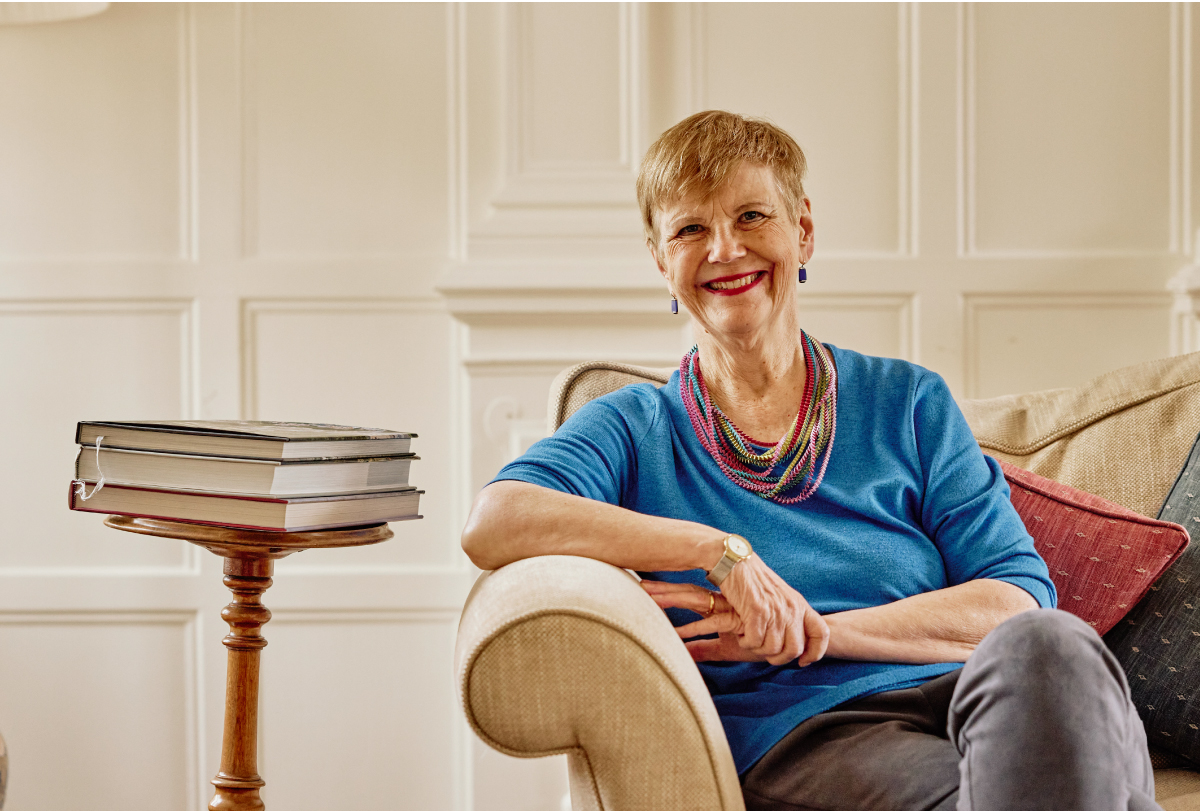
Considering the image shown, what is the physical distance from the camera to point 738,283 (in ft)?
4.38

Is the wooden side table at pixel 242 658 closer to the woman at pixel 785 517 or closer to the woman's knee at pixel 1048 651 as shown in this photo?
the woman at pixel 785 517

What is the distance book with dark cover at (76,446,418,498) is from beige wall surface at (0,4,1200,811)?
63 cm

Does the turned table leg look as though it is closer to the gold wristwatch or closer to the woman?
the woman

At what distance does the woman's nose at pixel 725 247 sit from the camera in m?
1.31

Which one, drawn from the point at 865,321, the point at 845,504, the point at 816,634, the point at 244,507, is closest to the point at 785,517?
the point at 845,504

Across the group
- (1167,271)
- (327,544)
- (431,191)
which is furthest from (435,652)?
(1167,271)

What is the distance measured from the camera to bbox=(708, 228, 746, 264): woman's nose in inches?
51.5

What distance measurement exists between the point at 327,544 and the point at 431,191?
0.94 metres

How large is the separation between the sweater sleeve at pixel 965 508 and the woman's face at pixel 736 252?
25cm

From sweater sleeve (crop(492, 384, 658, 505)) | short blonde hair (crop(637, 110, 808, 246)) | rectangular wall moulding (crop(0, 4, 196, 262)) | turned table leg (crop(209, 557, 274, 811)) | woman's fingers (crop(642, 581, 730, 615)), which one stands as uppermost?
rectangular wall moulding (crop(0, 4, 196, 262))

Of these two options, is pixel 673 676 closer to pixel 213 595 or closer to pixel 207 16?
pixel 213 595

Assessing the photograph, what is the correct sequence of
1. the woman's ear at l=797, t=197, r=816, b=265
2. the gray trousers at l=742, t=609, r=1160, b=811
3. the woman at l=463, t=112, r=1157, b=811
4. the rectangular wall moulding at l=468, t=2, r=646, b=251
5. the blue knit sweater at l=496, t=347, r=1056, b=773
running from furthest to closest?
the rectangular wall moulding at l=468, t=2, r=646, b=251, the woman's ear at l=797, t=197, r=816, b=265, the blue knit sweater at l=496, t=347, r=1056, b=773, the woman at l=463, t=112, r=1157, b=811, the gray trousers at l=742, t=609, r=1160, b=811

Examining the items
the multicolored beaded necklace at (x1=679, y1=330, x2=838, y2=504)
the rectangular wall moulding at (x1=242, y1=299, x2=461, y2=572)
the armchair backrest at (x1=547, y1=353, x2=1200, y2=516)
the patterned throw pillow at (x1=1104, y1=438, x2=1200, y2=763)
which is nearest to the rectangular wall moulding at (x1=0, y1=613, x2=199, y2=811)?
the rectangular wall moulding at (x1=242, y1=299, x2=461, y2=572)

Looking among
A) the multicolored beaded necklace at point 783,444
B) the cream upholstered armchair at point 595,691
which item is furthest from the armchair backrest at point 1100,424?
the cream upholstered armchair at point 595,691
